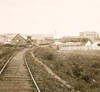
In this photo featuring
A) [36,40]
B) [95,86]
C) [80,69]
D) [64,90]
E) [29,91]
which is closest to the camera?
[29,91]

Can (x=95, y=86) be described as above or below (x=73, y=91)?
below

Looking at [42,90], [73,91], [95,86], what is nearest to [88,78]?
[95,86]

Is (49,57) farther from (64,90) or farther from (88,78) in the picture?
(64,90)

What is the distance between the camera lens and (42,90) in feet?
23.9

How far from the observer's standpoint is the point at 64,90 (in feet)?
25.0

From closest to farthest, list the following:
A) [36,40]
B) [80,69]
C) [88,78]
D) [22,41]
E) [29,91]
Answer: [29,91] < [88,78] < [80,69] < [22,41] < [36,40]

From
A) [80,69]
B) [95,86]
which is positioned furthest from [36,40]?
[95,86]

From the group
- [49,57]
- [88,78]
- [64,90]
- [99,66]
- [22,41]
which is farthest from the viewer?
[22,41]

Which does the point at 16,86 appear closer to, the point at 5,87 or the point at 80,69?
the point at 5,87

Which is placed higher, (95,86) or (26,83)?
(26,83)

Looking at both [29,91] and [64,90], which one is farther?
[64,90]

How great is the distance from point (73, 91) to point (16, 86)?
2848mm

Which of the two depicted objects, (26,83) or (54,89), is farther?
(26,83)

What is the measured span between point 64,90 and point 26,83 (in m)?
2.18
